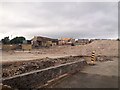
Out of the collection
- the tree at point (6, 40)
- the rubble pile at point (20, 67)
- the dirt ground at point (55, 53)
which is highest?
the tree at point (6, 40)

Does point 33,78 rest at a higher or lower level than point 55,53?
higher

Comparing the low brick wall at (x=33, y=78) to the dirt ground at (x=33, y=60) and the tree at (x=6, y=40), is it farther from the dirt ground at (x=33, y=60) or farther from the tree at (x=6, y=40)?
the tree at (x=6, y=40)

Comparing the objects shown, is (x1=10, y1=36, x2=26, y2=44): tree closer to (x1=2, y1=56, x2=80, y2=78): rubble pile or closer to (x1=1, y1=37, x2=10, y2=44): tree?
(x1=1, y1=37, x2=10, y2=44): tree

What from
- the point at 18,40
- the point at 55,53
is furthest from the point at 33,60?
the point at 18,40

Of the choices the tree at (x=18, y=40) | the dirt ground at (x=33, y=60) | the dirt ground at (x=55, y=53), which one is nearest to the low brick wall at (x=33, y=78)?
the dirt ground at (x=33, y=60)

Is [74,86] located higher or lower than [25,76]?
lower

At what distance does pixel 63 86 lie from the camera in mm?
6734

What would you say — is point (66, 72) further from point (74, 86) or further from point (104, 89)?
point (104, 89)

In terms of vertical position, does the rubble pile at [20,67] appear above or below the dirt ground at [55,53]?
above

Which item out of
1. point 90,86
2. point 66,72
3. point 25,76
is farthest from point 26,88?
point 66,72

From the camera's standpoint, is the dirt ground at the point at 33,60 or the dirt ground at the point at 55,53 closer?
the dirt ground at the point at 33,60

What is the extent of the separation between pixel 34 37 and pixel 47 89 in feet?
185

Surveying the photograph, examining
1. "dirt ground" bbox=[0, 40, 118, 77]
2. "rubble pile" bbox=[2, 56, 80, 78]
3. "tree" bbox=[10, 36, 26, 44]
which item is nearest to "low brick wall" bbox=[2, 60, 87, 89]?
"rubble pile" bbox=[2, 56, 80, 78]

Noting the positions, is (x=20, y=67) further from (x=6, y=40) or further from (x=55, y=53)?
(x=6, y=40)
